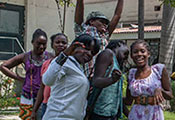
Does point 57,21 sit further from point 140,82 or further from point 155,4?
point 155,4

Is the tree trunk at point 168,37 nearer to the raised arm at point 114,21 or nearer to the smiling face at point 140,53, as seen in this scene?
the raised arm at point 114,21

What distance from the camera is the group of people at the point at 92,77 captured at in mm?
3168

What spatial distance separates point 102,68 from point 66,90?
41 cm

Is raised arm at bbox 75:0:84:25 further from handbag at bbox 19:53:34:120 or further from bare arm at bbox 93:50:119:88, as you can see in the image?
handbag at bbox 19:53:34:120

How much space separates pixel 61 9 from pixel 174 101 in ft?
19.6

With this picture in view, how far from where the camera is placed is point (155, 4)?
27.5 meters

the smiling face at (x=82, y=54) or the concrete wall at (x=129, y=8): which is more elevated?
the concrete wall at (x=129, y=8)

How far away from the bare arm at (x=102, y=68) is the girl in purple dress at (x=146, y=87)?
646 millimetres

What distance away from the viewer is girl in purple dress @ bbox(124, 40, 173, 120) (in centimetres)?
388

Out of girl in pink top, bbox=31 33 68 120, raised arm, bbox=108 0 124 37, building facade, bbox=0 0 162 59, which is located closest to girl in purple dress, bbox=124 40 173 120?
Answer: raised arm, bbox=108 0 124 37

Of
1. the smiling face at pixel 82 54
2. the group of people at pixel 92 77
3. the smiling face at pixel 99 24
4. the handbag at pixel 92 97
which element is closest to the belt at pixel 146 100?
the group of people at pixel 92 77

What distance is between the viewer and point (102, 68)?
3.35 m

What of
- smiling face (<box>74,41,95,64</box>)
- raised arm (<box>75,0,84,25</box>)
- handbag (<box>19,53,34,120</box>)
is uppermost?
raised arm (<box>75,0,84,25</box>)

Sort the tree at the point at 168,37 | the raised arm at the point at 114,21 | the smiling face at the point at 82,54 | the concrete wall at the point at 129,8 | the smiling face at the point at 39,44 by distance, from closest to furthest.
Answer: the smiling face at the point at 82,54 < the raised arm at the point at 114,21 < the smiling face at the point at 39,44 < the tree at the point at 168,37 < the concrete wall at the point at 129,8
